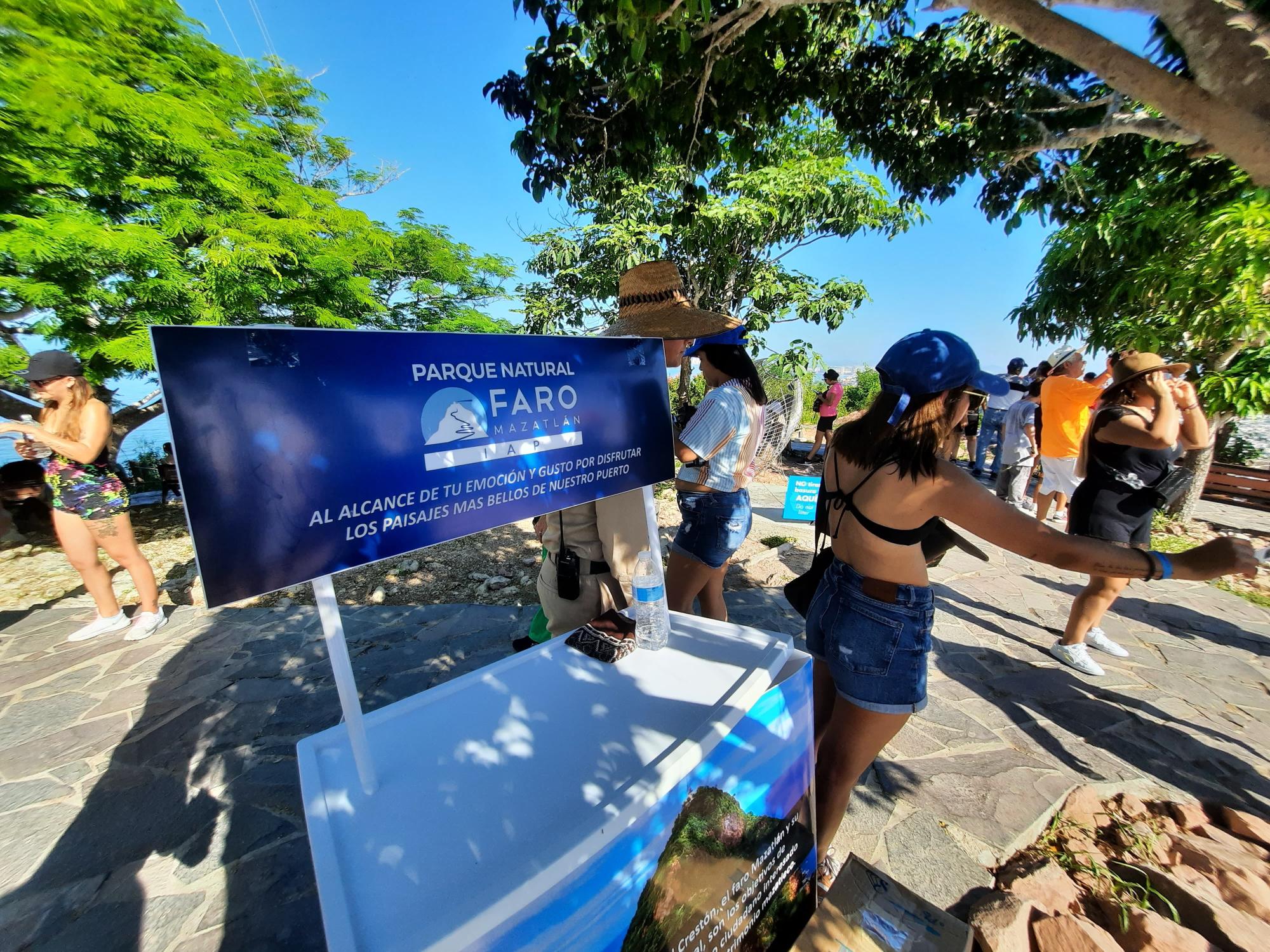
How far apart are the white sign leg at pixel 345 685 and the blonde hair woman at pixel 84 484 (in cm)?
371

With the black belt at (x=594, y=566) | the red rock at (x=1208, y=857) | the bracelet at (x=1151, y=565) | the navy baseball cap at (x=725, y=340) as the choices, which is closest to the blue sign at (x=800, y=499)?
the navy baseball cap at (x=725, y=340)

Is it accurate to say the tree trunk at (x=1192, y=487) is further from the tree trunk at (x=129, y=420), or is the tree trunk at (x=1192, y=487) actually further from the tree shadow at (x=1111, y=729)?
the tree trunk at (x=129, y=420)

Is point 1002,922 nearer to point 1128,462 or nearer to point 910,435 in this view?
point 910,435

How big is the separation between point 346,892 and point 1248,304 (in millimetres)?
8859

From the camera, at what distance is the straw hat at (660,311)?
2.46 meters

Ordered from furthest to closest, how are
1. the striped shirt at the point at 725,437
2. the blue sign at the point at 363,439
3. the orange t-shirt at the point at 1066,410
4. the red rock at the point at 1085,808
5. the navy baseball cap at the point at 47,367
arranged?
the orange t-shirt at the point at 1066,410 → the navy baseball cap at the point at 47,367 → the striped shirt at the point at 725,437 → the red rock at the point at 1085,808 → the blue sign at the point at 363,439

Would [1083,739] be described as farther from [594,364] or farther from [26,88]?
[26,88]

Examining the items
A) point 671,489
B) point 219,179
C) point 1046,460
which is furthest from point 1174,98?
point 219,179

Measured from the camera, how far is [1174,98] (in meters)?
1.66

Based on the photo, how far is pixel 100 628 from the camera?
3.92 metres

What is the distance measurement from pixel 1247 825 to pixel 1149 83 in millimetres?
3049

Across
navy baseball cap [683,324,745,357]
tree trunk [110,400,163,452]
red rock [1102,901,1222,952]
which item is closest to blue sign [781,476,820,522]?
navy baseball cap [683,324,745,357]

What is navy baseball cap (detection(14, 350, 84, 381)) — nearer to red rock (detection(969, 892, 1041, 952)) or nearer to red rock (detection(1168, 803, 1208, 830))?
red rock (detection(969, 892, 1041, 952))

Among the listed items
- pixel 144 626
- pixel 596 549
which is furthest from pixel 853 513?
pixel 144 626
